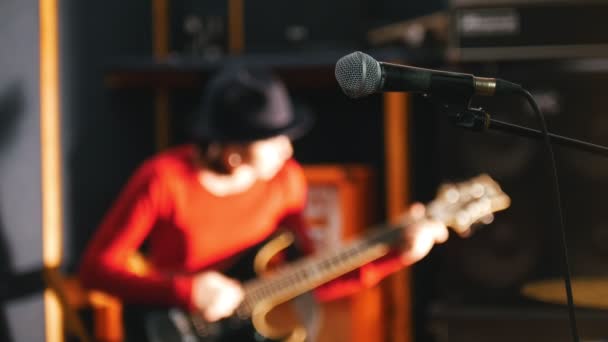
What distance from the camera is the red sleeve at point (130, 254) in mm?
2105

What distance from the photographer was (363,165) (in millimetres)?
2861

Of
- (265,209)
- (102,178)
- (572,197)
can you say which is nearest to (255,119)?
(265,209)

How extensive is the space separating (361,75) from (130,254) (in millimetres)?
1413

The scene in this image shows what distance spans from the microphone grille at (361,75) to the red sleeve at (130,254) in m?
1.26

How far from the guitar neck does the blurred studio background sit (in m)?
0.20

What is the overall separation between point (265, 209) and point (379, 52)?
555 millimetres

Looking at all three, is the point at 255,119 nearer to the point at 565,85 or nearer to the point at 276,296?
the point at 276,296

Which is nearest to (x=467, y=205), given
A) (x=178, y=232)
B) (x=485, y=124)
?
(x=178, y=232)

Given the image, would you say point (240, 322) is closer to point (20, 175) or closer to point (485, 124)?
point (20, 175)

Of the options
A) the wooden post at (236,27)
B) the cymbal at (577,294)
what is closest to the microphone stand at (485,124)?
the cymbal at (577,294)

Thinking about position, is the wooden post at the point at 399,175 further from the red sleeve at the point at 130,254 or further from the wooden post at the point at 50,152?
the wooden post at the point at 50,152

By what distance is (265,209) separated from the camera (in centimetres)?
236

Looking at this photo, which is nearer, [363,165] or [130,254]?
[130,254]

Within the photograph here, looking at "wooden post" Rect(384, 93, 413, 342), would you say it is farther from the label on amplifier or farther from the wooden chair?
the wooden chair
